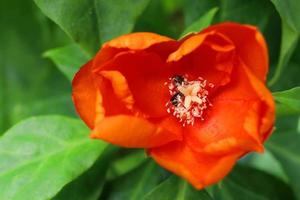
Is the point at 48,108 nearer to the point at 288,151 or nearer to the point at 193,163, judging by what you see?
the point at 288,151

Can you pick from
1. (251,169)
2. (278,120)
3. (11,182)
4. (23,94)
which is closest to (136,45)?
(11,182)

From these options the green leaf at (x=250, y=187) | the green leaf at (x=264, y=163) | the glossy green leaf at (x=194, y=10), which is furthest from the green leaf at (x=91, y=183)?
the green leaf at (x=264, y=163)

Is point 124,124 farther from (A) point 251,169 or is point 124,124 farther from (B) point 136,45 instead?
(A) point 251,169

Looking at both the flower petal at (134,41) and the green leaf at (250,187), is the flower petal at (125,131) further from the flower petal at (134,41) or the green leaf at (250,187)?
the green leaf at (250,187)

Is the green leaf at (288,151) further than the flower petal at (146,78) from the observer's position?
Yes

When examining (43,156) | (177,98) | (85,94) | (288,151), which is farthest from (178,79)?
(288,151)

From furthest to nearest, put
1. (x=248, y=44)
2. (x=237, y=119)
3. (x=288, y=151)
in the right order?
1. (x=288, y=151)
2. (x=237, y=119)
3. (x=248, y=44)

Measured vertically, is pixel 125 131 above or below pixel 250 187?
above
